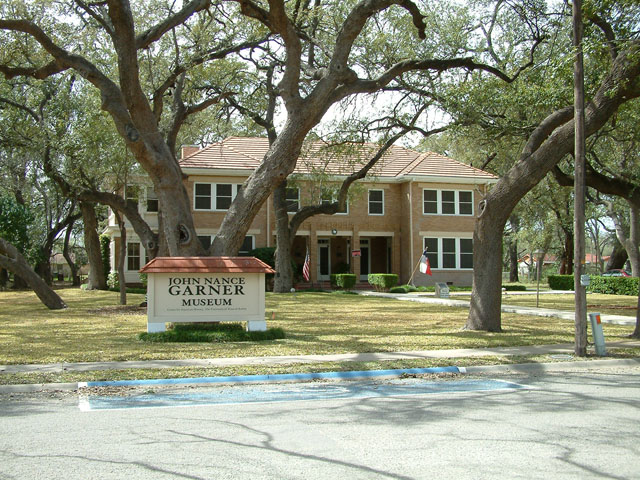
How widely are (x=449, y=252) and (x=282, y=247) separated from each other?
11.4 metres

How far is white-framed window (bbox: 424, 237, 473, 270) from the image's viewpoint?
37.8m

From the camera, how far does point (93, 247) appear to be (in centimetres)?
3553

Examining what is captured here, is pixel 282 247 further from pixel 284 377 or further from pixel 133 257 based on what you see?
pixel 284 377

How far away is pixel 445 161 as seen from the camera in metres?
39.5

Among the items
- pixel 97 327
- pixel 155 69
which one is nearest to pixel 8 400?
pixel 97 327

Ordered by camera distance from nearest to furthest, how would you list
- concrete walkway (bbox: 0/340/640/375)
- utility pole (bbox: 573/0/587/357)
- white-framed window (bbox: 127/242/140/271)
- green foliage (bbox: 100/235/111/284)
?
concrete walkway (bbox: 0/340/640/375) → utility pole (bbox: 573/0/587/357) → white-framed window (bbox: 127/242/140/271) → green foliage (bbox: 100/235/111/284)

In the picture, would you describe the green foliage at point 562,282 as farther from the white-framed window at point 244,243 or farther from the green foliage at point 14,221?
the green foliage at point 14,221

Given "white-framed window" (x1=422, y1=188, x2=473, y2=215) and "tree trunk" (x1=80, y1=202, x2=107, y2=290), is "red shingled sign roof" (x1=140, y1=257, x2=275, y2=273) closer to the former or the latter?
"tree trunk" (x1=80, y1=202, x2=107, y2=290)


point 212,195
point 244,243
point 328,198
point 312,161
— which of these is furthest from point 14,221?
point 328,198

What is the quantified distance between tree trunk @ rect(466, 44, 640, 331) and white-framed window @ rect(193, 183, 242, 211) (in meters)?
21.7

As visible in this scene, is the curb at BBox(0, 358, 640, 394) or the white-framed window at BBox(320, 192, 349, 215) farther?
the white-framed window at BBox(320, 192, 349, 215)

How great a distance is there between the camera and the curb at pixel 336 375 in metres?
9.16

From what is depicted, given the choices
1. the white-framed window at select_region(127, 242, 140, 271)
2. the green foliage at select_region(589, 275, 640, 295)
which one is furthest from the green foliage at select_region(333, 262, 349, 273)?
the green foliage at select_region(589, 275, 640, 295)

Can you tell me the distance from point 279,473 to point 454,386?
4878 mm
